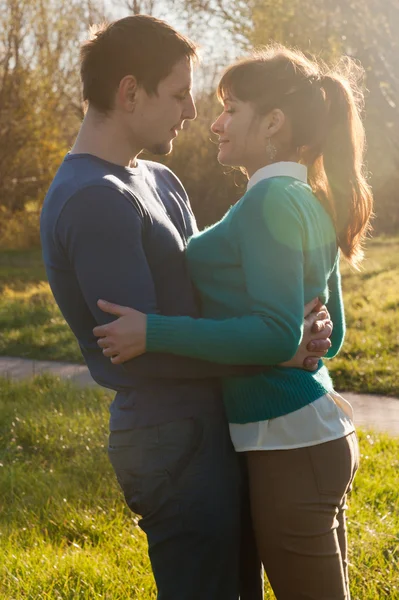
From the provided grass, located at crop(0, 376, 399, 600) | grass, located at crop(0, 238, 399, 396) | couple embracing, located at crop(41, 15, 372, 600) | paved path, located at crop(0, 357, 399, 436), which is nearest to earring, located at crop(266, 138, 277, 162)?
couple embracing, located at crop(41, 15, 372, 600)

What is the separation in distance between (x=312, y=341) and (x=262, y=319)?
26 centimetres

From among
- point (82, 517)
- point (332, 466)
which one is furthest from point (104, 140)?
point (82, 517)

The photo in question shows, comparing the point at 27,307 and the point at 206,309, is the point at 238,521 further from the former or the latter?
the point at 27,307

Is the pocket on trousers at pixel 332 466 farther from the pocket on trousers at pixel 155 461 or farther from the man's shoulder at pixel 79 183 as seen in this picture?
the man's shoulder at pixel 79 183

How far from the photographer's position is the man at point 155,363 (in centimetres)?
201

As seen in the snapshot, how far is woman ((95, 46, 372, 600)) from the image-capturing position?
192 cm

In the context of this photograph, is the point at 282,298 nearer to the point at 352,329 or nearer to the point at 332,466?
the point at 332,466

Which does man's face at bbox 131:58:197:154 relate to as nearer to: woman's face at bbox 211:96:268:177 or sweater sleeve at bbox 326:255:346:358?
woman's face at bbox 211:96:268:177

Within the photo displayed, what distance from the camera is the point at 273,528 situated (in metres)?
2.05

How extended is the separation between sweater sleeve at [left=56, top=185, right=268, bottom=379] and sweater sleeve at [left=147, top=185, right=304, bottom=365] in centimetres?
9

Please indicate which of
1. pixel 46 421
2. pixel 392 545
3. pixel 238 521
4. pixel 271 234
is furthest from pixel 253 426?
pixel 46 421

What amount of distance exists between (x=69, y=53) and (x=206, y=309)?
2048cm

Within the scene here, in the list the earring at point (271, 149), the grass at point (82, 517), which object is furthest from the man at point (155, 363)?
the grass at point (82, 517)

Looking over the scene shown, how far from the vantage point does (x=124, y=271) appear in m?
1.89
